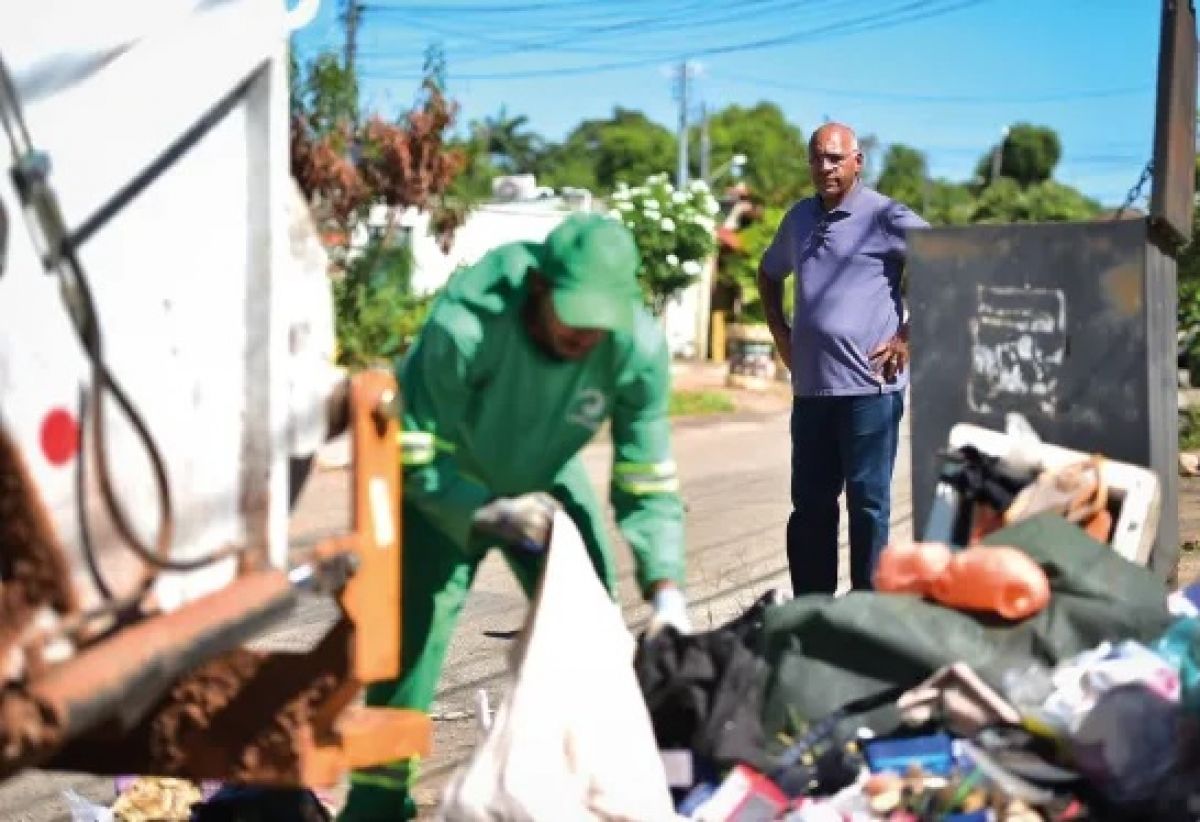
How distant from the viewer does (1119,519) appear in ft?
13.6

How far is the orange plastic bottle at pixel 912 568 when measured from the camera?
3.94 m

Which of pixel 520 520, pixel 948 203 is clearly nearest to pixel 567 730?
pixel 520 520

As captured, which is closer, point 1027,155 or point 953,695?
point 953,695

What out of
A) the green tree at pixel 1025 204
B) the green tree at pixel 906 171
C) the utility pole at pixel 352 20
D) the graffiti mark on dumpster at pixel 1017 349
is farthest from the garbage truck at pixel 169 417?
the green tree at pixel 906 171

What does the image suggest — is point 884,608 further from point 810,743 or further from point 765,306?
point 765,306

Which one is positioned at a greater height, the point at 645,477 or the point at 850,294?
the point at 850,294

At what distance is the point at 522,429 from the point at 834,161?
211 cm

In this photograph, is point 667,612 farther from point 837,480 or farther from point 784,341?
point 784,341

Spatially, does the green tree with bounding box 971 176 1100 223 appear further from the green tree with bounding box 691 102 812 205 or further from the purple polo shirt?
the purple polo shirt

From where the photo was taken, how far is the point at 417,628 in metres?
3.86

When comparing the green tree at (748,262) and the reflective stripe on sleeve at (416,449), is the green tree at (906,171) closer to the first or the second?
the green tree at (748,262)

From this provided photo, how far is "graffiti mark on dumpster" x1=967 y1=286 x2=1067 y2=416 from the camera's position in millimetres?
4531

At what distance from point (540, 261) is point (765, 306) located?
261 cm

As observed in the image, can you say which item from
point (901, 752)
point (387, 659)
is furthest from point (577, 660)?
point (901, 752)
